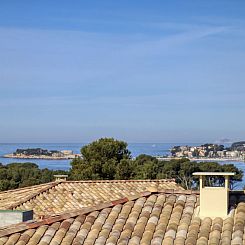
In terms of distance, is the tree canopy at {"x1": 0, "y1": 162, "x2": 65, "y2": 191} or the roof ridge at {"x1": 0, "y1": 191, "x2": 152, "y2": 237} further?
the tree canopy at {"x1": 0, "y1": 162, "x2": 65, "y2": 191}

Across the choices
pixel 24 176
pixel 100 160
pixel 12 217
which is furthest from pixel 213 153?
pixel 12 217

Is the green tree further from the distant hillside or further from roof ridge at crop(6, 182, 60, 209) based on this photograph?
the distant hillside

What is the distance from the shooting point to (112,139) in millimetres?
35562

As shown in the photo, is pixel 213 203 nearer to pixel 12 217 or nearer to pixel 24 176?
pixel 12 217

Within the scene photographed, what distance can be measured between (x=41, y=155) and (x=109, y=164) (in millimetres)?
150309

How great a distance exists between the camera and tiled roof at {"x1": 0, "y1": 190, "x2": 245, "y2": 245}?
31.6ft

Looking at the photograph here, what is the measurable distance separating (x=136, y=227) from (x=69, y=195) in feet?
38.1

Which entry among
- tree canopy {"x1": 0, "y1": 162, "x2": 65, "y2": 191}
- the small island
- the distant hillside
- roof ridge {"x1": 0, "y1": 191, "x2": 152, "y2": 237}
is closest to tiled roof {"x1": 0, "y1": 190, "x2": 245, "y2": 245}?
roof ridge {"x1": 0, "y1": 191, "x2": 152, "y2": 237}

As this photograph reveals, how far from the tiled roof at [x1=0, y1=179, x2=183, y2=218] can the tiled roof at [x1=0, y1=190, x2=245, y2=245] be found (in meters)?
9.19

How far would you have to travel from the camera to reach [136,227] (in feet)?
33.3

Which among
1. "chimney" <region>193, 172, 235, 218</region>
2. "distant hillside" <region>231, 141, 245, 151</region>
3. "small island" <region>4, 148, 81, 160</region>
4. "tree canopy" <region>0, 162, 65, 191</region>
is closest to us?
"chimney" <region>193, 172, 235, 218</region>

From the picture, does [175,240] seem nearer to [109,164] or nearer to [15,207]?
[15,207]

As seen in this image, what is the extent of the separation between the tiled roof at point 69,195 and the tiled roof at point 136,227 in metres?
9.19

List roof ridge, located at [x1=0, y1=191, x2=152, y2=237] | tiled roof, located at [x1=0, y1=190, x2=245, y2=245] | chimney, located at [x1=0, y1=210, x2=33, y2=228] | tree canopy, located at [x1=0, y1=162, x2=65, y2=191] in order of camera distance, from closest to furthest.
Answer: tiled roof, located at [x1=0, y1=190, x2=245, y2=245], roof ridge, located at [x1=0, y1=191, x2=152, y2=237], chimney, located at [x1=0, y1=210, x2=33, y2=228], tree canopy, located at [x1=0, y1=162, x2=65, y2=191]
